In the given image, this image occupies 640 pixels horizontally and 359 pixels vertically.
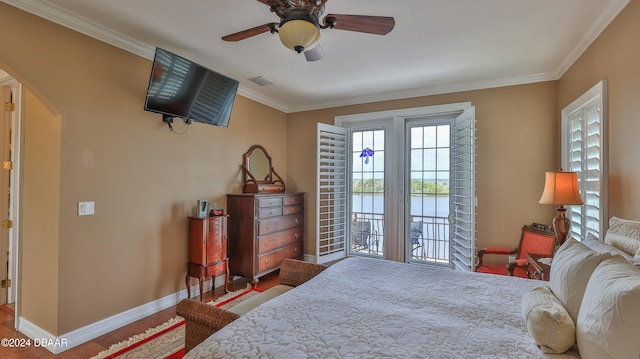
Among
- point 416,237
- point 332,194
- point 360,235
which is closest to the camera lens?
A: point 416,237

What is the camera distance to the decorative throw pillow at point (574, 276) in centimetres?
119

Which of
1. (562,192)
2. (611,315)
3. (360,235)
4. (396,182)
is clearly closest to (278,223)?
(360,235)

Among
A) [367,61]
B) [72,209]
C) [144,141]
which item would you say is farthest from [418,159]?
[72,209]

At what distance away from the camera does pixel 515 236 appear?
354 cm

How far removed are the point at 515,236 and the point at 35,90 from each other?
4861 millimetres

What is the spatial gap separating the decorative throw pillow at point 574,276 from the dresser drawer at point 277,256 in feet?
9.97

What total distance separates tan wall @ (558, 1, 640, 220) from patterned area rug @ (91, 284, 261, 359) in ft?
11.1

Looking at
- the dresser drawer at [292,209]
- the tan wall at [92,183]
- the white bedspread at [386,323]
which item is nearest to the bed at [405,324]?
the white bedspread at [386,323]

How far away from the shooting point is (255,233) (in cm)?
367

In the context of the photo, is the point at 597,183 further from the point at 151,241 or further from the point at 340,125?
the point at 151,241

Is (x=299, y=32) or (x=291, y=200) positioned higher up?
(x=299, y=32)

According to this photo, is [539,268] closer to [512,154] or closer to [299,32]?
[512,154]

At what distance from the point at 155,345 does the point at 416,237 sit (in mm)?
3351

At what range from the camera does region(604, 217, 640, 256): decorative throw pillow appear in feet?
4.83
